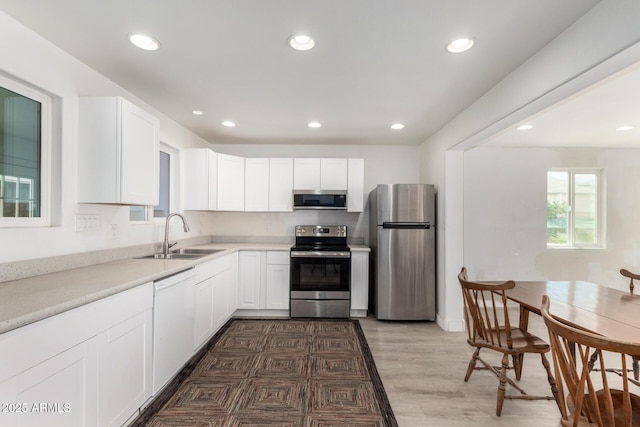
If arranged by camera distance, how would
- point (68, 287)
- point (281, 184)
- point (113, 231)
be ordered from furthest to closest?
point (281, 184) → point (113, 231) → point (68, 287)

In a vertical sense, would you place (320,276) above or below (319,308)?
above

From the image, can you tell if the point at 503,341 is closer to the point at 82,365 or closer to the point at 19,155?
the point at 82,365

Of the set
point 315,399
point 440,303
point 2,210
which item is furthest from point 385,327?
A: point 2,210

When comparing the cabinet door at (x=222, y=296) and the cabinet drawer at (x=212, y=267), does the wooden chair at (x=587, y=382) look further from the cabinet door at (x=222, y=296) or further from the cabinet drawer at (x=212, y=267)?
the cabinet door at (x=222, y=296)

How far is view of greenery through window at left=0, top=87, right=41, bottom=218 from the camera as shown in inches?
67.7

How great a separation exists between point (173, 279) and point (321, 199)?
2264 mm

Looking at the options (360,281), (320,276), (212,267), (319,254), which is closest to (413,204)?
(360,281)

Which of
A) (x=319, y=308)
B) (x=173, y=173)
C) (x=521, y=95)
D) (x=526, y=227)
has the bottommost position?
(x=319, y=308)

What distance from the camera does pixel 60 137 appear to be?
1.99 meters

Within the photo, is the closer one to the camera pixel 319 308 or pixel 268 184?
pixel 319 308

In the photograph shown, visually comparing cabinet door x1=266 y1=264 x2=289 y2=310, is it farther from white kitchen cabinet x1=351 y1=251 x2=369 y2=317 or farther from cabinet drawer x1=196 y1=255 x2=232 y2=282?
white kitchen cabinet x1=351 y1=251 x2=369 y2=317

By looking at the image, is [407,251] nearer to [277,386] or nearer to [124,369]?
[277,386]

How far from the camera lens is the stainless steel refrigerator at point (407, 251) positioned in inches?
144

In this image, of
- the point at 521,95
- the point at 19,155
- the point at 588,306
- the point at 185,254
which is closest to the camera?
the point at 19,155
